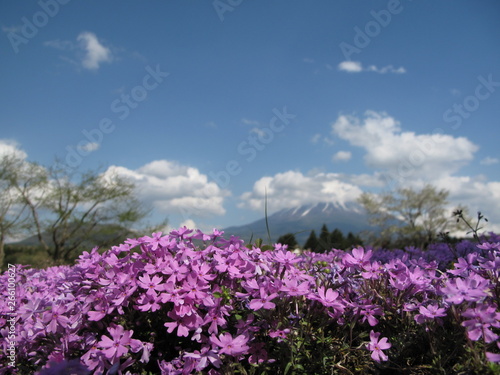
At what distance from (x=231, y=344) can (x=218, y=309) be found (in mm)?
226

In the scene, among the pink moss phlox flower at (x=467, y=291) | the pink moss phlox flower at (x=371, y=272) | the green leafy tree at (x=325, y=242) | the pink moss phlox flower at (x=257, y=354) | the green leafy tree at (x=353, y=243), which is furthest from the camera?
the green leafy tree at (x=353, y=243)

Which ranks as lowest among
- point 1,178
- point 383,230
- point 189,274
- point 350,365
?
point 350,365

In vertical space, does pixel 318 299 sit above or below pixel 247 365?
above

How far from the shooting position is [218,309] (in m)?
1.89

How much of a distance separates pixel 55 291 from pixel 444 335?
253 cm

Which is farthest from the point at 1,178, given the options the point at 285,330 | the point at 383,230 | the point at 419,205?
the point at 419,205

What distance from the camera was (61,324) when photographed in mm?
1893

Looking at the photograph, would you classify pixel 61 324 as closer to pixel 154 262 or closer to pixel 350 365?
pixel 154 262

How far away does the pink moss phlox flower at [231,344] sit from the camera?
1672 millimetres

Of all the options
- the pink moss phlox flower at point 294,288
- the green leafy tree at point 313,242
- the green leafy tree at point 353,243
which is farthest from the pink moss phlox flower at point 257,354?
the green leafy tree at point 313,242

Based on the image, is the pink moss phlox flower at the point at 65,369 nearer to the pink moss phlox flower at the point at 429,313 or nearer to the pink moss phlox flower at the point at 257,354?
the pink moss phlox flower at the point at 257,354

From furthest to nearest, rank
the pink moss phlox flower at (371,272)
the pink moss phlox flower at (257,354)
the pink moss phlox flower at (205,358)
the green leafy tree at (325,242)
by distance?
the green leafy tree at (325,242) < the pink moss phlox flower at (371,272) < the pink moss phlox flower at (257,354) < the pink moss phlox flower at (205,358)


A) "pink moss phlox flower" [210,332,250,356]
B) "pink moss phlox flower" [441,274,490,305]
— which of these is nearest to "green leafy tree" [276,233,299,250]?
"pink moss phlox flower" [210,332,250,356]

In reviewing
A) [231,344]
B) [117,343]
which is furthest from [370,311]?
[117,343]
